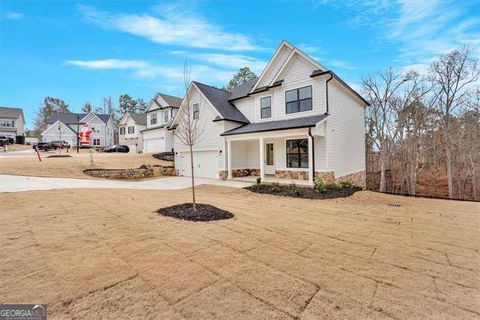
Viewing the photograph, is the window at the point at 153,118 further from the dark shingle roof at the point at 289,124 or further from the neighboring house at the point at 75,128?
the neighboring house at the point at 75,128

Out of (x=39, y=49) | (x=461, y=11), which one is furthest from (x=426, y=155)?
(x=39, y=49)

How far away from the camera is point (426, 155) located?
2577 cm

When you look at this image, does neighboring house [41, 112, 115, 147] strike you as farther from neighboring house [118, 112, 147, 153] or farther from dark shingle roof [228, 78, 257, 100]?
dark shingle roof [228, 78, 257, 100]

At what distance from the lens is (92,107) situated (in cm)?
6825

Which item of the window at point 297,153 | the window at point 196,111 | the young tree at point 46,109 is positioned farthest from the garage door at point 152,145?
the young tree at point 46,109

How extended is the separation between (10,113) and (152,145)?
4206cm

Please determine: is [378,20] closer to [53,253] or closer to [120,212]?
[120,212]

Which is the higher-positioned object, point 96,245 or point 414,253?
point 96,245

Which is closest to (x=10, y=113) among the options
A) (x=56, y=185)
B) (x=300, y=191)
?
(x=56, y=185)

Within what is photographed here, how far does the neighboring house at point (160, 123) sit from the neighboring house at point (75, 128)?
66.7ft

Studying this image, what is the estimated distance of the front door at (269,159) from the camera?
1750 centimetres

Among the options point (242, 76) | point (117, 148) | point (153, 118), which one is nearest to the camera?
point (153, 118)

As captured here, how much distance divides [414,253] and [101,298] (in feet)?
16.5

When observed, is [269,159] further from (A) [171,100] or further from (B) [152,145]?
(B) [152,145]
